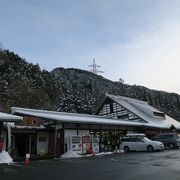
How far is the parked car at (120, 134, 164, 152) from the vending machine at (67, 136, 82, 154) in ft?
18.0

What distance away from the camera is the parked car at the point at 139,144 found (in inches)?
1163

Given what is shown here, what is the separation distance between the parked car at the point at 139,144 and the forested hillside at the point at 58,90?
1882 centimetres

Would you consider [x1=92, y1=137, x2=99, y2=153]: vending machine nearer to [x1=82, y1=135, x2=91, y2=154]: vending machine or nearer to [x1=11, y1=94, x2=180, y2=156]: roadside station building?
[x1=11, y1=94, x2=180, y2=156]: roadside station building

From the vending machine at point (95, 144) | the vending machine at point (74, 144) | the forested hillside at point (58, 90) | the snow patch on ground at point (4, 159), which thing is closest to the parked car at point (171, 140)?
the vending machine at point (95, 144)

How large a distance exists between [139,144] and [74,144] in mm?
6751

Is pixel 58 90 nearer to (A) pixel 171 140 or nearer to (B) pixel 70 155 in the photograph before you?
(A) pixel 171 140

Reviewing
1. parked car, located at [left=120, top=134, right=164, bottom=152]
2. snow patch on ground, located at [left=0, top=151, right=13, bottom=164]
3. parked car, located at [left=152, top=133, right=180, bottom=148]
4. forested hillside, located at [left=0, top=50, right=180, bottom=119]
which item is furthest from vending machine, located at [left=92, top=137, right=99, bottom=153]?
forested hillside, located at [left=0, top=50, right=180, bottom=119]

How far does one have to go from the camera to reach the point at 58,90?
6431cm

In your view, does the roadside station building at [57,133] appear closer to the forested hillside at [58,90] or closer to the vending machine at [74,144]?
the vending machine at [74,144]

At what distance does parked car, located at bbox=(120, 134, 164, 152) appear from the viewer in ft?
96.9

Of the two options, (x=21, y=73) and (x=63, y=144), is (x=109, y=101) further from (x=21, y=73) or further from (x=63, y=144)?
(x=63, y=144)

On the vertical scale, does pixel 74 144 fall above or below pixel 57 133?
below

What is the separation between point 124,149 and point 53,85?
3361 centimetres

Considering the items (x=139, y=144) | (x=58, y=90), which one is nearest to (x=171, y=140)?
(x=139, y=144)
